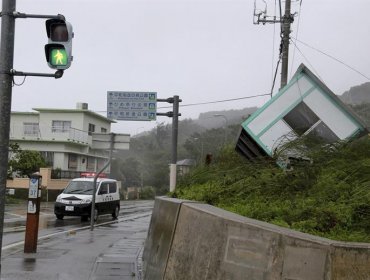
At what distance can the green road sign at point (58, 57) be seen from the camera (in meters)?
7.23

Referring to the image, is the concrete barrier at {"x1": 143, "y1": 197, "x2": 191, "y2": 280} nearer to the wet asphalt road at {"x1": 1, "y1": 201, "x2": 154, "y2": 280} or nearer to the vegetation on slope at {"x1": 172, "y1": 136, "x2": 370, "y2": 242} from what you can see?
the vegetation on slope at {"x1": 172, "y1": 136, "x2": 370, "y2": 242}

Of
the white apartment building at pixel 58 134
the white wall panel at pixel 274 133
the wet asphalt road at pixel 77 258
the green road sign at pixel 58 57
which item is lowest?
→ the wet asphalt road at pixel 77 258

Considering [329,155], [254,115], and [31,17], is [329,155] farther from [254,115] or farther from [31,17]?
[31,17]

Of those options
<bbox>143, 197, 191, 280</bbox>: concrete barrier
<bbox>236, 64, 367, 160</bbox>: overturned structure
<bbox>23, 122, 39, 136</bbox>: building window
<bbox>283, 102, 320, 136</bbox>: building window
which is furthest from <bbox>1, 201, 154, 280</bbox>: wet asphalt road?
<bbox>23, 122, 39, 136</bbox>: building window

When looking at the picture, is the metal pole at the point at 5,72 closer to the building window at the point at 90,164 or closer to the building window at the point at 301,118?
the building window at the point at 301,118

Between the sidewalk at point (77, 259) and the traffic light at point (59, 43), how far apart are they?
3597 millimetres

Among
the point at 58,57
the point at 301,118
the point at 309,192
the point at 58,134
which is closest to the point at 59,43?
the point at 58,57

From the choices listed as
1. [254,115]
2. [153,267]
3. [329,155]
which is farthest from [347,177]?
[254,115]

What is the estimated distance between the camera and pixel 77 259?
34.4ft

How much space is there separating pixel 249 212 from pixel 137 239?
888cm

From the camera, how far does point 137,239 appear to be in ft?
47.9

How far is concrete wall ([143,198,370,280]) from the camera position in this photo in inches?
172

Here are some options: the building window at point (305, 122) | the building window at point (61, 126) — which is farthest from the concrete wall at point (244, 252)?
the building window at point (61, 126)

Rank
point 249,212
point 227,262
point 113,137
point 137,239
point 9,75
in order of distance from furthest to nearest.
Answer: point 113,137 → point 137,239 → point 9,75 → point 249,212 → point 227,262
